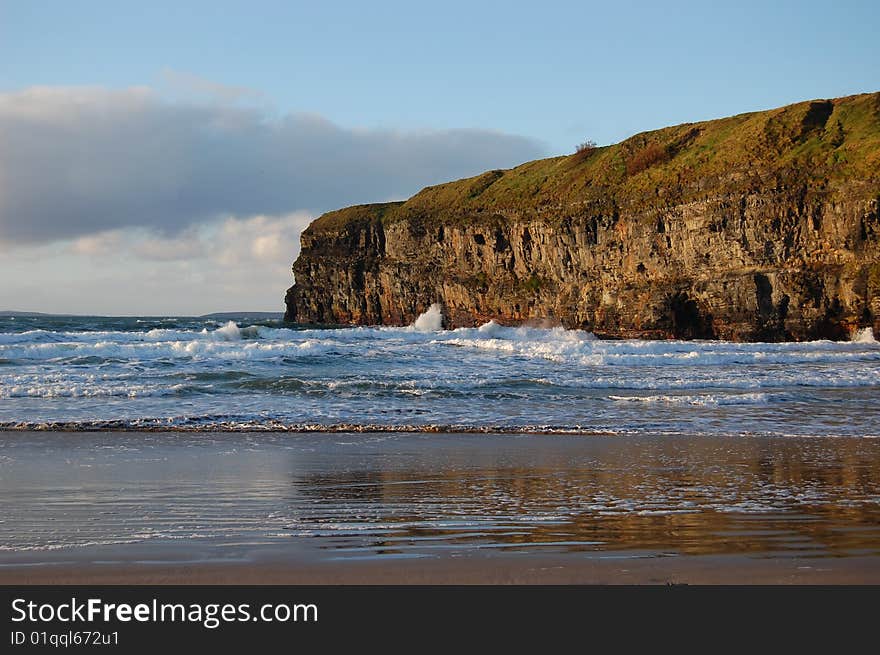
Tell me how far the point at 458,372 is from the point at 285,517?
45.2 ft

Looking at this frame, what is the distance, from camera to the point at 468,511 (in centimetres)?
579

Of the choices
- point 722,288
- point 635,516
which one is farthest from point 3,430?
point 722,288

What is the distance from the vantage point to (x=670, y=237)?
1527 inches

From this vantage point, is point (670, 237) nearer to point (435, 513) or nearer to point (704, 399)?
point (704, 399)

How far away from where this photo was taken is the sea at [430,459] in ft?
16.1

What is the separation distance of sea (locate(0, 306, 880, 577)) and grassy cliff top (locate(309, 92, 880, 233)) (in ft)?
56.6

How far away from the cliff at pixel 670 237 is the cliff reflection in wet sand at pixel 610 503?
26443 mm

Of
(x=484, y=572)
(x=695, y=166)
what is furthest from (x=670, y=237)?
(x=484, y=572)

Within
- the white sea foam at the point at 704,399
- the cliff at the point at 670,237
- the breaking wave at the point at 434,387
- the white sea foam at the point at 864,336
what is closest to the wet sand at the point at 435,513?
the breaking wave at the point at 434,387

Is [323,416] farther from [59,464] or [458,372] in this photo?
[458,372]

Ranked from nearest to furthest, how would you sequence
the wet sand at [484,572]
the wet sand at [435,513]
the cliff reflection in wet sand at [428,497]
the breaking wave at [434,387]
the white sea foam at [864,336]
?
the wet sand at [484,572] → the wet sand at [435,513] → the cliff reflection in wet sand at [428,497] → the breaking wave at [434,387] → the white sea foam at [864,336]

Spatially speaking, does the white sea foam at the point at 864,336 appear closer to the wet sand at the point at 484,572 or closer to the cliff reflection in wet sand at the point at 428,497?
the cliff reflection in wet sand at the point at 428,497

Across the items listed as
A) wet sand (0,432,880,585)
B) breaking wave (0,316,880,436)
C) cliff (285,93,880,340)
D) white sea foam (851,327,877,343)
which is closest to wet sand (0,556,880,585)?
wet sand (0,432,880,585)
